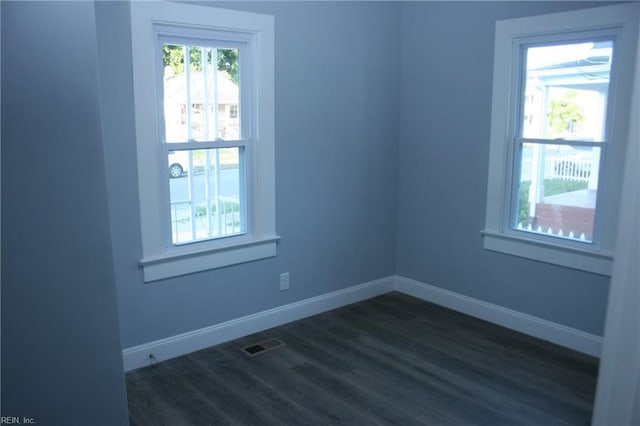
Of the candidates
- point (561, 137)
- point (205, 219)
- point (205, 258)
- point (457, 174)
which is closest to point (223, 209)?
point (205, 219)

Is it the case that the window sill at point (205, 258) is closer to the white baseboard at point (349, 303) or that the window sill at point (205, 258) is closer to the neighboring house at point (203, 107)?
the white baseboard at point (349, 303)

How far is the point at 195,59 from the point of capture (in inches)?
133

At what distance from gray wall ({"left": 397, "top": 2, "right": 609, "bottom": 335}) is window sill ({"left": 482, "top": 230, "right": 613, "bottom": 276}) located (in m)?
0.06

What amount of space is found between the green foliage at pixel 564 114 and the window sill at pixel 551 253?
2.66 feet

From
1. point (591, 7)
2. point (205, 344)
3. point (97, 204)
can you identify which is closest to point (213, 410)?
point (205, 344)

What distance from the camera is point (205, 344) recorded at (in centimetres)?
364

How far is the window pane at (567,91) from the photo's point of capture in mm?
3400

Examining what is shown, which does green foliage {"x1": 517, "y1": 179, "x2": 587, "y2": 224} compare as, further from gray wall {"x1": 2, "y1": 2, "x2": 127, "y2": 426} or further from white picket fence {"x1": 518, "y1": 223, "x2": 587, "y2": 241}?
gray wall {"x1": 2, "y1": 2, "x2": 127, "y2": 426}

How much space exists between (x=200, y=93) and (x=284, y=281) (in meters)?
1.54

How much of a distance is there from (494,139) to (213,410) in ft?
8.98

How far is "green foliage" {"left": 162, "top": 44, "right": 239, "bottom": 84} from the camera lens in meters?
3.28

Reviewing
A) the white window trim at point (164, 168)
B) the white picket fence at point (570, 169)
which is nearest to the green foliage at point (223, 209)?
the white window trim at point (164, 168)

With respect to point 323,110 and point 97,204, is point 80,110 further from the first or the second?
point 323,110

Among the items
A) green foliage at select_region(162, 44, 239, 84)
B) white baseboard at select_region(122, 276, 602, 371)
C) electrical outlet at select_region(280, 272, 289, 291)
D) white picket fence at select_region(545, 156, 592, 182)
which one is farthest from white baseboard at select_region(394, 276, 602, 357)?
green foliage at select_region(162, 44, 239, 84)
